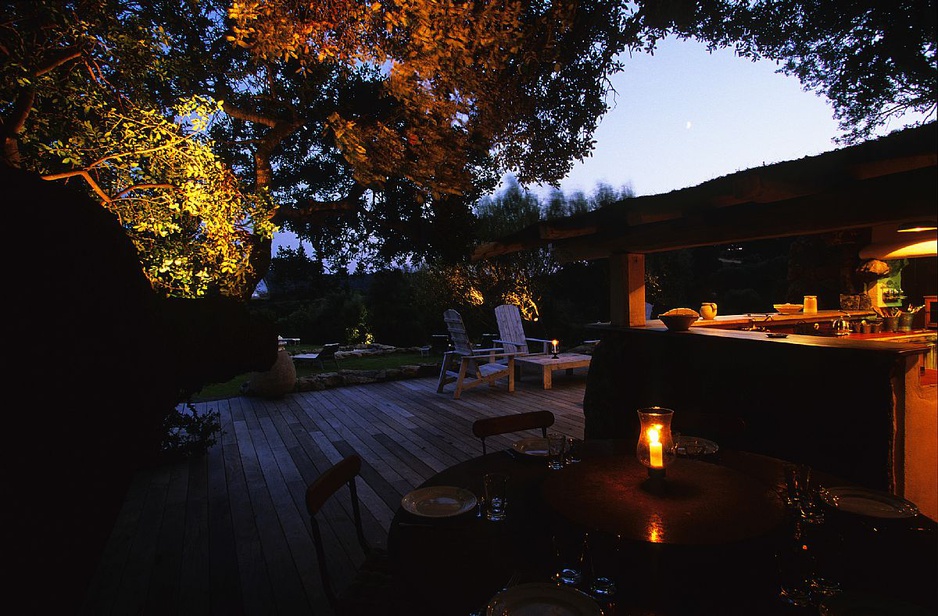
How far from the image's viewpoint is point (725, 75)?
17.9 feet

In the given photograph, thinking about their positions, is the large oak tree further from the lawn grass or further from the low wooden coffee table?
the lawn grass

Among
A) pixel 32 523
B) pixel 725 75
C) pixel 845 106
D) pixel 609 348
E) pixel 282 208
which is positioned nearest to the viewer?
pixel 32 523

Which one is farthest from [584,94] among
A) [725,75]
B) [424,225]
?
[424,225]

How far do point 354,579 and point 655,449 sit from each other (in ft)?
4.00

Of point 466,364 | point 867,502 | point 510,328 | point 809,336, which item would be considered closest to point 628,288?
point 809,336

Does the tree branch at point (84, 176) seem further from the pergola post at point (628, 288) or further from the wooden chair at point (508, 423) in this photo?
the pergola post at point (628, 288)

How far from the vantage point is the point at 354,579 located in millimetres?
1763

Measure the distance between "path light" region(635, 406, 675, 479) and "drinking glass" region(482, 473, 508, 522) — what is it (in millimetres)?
517

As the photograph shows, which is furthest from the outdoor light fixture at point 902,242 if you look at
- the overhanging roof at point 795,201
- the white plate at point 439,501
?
the white plate at point 439,501

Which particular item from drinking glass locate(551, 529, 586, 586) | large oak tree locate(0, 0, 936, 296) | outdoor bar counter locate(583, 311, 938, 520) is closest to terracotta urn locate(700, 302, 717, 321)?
outdoor bar counter locate(583, 311, 938, 520)

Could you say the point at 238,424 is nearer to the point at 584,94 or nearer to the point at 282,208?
the point at 282,208

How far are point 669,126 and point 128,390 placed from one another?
7.45m

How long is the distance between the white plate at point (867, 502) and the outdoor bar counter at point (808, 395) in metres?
1.17

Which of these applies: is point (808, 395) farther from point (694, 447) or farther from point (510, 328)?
point (510, 328)
